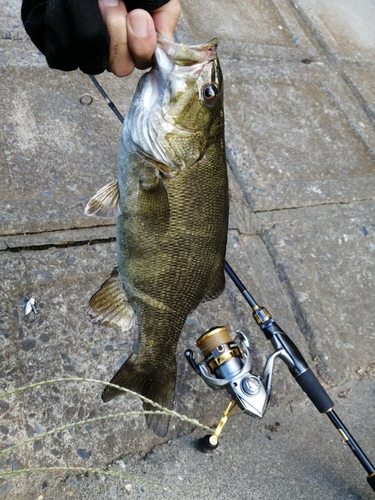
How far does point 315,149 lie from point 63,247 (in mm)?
2036

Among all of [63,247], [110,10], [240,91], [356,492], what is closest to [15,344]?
[63,247]

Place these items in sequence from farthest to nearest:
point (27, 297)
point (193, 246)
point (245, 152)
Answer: point (245, 152), point (27, 297), point (193, 246)

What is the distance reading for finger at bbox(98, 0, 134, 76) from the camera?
150 cm

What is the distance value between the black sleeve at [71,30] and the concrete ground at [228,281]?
3.50 feet

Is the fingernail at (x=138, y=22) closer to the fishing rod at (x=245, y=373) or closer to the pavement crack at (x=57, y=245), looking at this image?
the fishing rod at (x=245, y=373)

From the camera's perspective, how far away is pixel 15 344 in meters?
2.14

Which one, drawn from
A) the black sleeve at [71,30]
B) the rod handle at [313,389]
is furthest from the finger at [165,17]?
the rod handle at [313,389]

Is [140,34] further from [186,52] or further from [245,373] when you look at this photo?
[245,373]

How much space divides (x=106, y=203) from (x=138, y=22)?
59cm

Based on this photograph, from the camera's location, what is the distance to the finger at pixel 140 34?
1480 millimetres

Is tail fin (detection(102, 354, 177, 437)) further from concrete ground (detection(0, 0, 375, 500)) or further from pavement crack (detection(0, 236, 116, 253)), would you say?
pavement crack (detection(0, 236, 116, 253))

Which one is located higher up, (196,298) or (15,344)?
(196,298)

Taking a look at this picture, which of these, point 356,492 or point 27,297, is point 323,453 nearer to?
point 356,492

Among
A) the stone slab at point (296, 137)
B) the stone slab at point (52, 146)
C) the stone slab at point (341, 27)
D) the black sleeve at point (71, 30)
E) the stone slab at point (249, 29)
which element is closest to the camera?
the black sleeve at point (71, 30)
